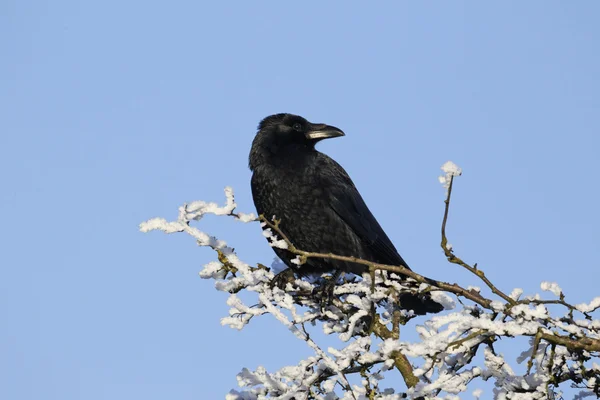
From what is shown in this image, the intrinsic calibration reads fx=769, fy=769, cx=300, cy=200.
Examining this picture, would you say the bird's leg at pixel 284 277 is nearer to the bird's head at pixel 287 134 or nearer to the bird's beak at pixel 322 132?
the bird's head at pixel 287 134

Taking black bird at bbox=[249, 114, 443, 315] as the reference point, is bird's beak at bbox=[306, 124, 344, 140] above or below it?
above

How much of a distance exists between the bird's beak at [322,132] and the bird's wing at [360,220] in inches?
25.3

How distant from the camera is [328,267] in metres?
6.52

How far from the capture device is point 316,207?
6.69m

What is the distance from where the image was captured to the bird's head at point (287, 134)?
7.37 metres

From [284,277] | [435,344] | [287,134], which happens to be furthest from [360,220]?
[435,344]

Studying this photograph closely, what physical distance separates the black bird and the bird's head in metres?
0.02

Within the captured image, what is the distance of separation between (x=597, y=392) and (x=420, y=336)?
0.80 meters

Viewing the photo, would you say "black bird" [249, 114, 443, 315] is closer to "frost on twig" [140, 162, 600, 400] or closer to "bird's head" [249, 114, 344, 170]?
"bird's head" [249, 114, 344, 170]

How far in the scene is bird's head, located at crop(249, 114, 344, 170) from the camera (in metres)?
7.37

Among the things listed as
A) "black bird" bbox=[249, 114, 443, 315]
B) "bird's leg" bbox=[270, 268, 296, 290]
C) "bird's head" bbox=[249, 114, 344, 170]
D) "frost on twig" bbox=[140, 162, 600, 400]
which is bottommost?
"frost on twig" bbox=[140, 162, 600, 400]

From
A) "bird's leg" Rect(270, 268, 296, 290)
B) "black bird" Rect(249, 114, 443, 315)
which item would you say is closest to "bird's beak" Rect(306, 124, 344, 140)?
"black bird" Rect(249, 114, 443, 315)

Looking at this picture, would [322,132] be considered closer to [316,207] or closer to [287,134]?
[287,134]

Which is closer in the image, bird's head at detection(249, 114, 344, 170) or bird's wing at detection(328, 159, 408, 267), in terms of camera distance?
bird's wing at detection(328, 159, 408, 267)
